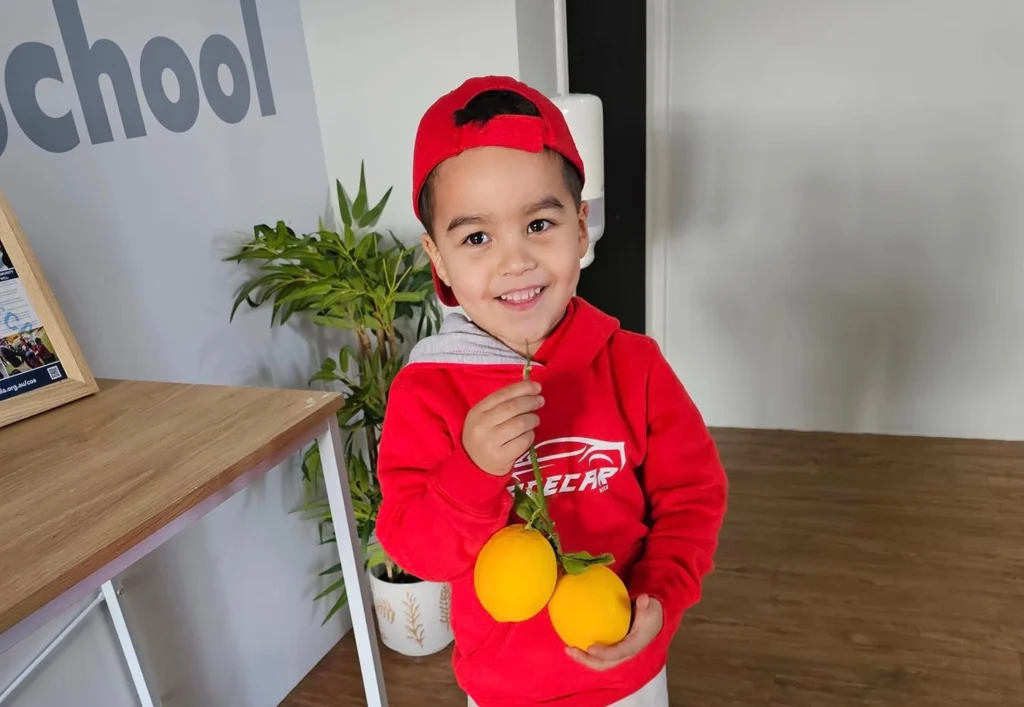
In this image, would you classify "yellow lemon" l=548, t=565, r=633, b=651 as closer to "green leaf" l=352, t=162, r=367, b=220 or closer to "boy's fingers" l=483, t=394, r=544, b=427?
"boy's fingers" l=483, t=394, r=544, b=427

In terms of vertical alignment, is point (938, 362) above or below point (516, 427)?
below

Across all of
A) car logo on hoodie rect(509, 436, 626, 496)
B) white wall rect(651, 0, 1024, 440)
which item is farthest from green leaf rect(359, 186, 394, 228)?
white wall rect(651, 0, 1024, 440)

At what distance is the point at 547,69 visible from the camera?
5.37 feet

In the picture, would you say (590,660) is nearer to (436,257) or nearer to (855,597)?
(436,257)

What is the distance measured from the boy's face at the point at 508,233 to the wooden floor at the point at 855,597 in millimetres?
1249

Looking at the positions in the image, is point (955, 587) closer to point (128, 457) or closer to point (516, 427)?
point (516, 427)

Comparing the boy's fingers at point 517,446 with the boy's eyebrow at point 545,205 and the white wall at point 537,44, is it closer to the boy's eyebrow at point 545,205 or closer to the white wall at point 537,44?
the boy's eyebrow at point 545,205

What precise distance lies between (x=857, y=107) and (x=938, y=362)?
Answer: 0.90 m

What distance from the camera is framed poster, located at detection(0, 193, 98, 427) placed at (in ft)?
2.98

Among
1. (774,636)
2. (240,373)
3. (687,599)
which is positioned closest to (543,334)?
(687,599)

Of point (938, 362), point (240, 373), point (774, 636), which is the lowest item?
point (774, 636)

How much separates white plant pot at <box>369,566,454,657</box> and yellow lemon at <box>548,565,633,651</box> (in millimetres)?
1104

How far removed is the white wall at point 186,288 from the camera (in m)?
1.16

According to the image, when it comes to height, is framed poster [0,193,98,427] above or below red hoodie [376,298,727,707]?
above
